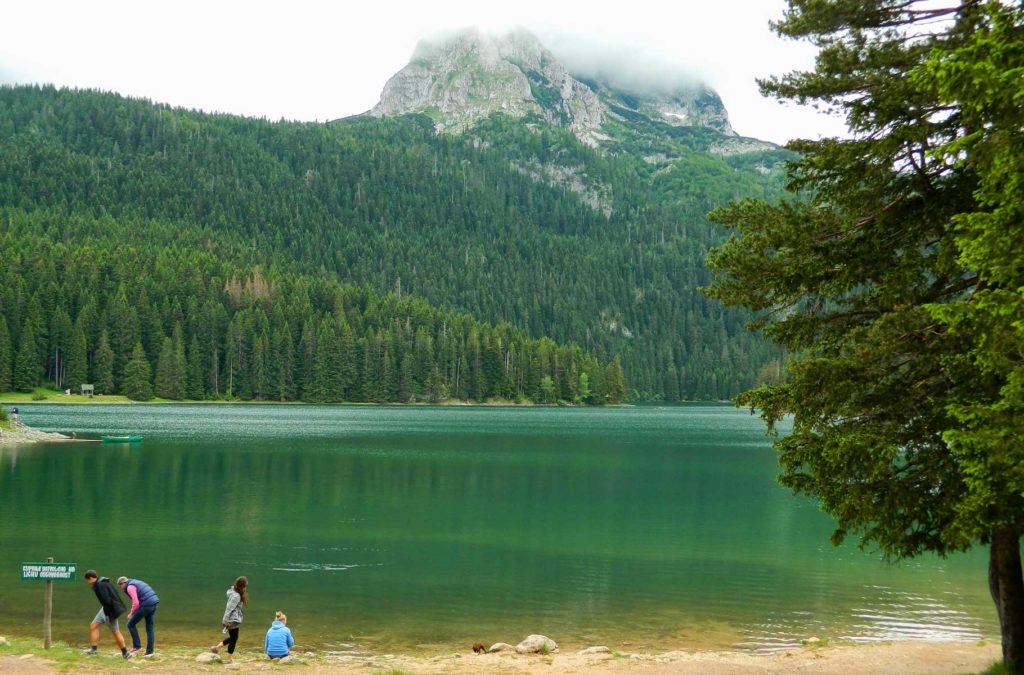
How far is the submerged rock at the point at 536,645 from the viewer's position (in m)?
23.7

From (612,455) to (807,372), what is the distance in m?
73.7

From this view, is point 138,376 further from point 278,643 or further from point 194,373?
point 278,643

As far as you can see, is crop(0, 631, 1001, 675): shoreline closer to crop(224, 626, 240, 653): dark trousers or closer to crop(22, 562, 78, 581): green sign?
crop(224, 626, 240, 653): dark trousers

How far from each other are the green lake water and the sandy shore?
7.76 feet

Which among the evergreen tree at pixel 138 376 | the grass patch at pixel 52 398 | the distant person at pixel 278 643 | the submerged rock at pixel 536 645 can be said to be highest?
the evergreen tree at pixel 138 376

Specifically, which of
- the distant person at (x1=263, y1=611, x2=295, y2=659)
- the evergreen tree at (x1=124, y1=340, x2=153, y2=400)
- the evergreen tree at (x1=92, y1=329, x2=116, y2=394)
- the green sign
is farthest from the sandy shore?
the evergreen tree at (x1=92, y1=329, x2=116, y2=394)

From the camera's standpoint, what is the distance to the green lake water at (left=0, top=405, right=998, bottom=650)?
2778 cm

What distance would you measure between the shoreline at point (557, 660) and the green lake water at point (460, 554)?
190 cm

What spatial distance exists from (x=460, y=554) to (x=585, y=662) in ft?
54.8

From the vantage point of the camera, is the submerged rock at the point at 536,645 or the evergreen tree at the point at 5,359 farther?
the evergreen tree at the point at 5,359

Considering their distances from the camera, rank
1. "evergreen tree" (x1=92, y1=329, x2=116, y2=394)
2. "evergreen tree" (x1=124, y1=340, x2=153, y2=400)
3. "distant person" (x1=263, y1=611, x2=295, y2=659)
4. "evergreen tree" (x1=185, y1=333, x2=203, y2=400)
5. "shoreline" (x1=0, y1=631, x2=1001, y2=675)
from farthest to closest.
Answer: "evergreen tree" (x1=185, y1=333, x2=203, y2=400) → "evergreen tree" (x1=124, y1=340, x2=153, y2=400) → "evergreen tree" (x1=92, y1=329, x2=116, y2=394) → "distant person" (x1=263, y1=611, x2=295, y2=659) → "shoreline" (x1=0, y1=631, x2=1001, y2=675)

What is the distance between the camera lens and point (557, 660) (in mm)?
22312

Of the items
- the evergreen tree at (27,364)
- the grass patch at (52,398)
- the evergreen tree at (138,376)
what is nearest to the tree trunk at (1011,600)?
the grass patch at (52,398)

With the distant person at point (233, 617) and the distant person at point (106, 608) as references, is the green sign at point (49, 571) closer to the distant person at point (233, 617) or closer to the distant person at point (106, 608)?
the distant person at point (106, 608)
